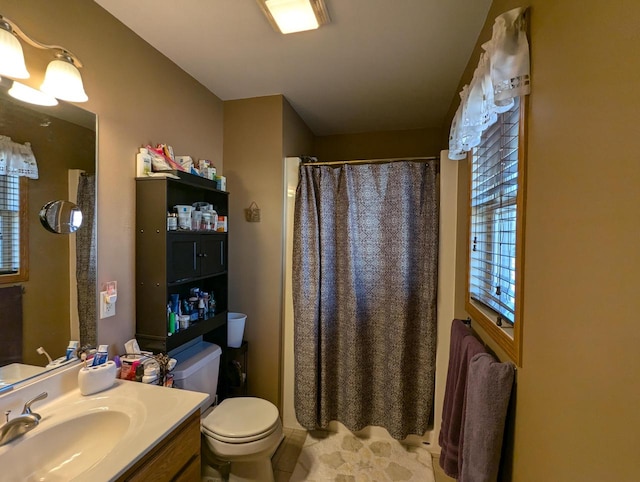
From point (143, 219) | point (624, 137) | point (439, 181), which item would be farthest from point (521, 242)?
Result: point (143, 219)

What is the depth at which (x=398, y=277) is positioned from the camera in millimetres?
1961

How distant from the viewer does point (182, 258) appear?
1594 mm

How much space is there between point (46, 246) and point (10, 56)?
647 millimetres

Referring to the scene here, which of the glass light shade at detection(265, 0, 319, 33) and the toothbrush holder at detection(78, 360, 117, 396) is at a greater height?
the glass light shade at detection(265, 0, 319, 33)

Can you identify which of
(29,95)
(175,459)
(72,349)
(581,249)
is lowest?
(175,459)

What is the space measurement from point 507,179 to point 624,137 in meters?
0.62

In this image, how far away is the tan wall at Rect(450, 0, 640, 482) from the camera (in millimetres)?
506

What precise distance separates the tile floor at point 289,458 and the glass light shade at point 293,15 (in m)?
2.47

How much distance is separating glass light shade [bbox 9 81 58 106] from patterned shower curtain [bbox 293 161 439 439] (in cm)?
136

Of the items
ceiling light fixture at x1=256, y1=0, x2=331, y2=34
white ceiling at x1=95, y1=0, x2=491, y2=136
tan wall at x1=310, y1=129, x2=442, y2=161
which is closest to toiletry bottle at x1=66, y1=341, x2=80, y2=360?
white ceiling at x1=95, y1=0, x2=491, y2=136

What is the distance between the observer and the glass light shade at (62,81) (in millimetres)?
1084

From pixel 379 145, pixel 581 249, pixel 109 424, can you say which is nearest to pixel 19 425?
pixel 109 424

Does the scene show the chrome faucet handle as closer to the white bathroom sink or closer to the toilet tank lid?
the white bathroom sink

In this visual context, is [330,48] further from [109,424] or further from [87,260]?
[109,424]
